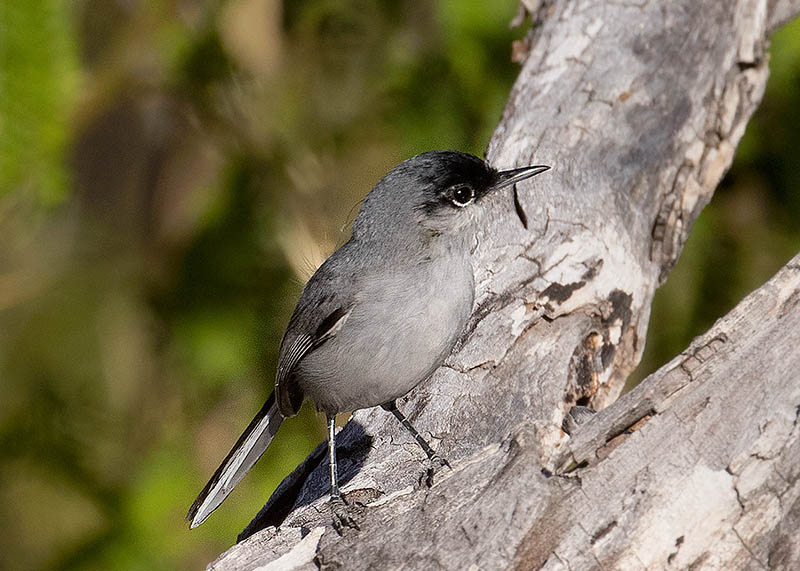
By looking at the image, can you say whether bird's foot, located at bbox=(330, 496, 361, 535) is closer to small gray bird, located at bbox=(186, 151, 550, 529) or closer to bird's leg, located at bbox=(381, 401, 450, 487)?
small gray bird, located at bbox=(186, 151, 550, 529)

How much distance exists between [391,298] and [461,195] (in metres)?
0.45

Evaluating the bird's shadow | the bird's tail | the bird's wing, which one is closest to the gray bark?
the bird's shadow

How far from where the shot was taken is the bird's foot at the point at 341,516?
7.50ft

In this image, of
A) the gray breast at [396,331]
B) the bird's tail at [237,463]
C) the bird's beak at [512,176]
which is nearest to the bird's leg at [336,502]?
the gray breast at [396,331]

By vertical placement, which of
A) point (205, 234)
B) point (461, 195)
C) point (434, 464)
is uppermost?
point (205, 234)

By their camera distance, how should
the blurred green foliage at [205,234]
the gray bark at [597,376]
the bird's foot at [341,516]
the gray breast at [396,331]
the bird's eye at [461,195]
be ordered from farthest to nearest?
1. the blurred green foliage at [205,234]
2. the bird's eye at [461,195]
3. the gray breast at [396,331]
4. the bird's foot at [341,516]
5. the gray bark at [597,376]

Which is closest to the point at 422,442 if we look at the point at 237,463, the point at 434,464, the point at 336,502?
the point at 434,464

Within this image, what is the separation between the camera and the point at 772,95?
190 inches

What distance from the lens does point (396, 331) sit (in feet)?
8.38

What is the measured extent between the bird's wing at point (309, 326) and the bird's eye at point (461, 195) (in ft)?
1.49

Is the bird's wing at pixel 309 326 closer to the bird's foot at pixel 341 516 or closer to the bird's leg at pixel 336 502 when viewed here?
the bird's leg at pixel 336 502

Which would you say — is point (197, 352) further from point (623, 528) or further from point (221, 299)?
point (623, 528)

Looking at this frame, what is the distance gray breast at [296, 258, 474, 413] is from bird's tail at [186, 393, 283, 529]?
18.8 inches

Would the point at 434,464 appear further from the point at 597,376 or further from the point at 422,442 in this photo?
the point at 597,376
